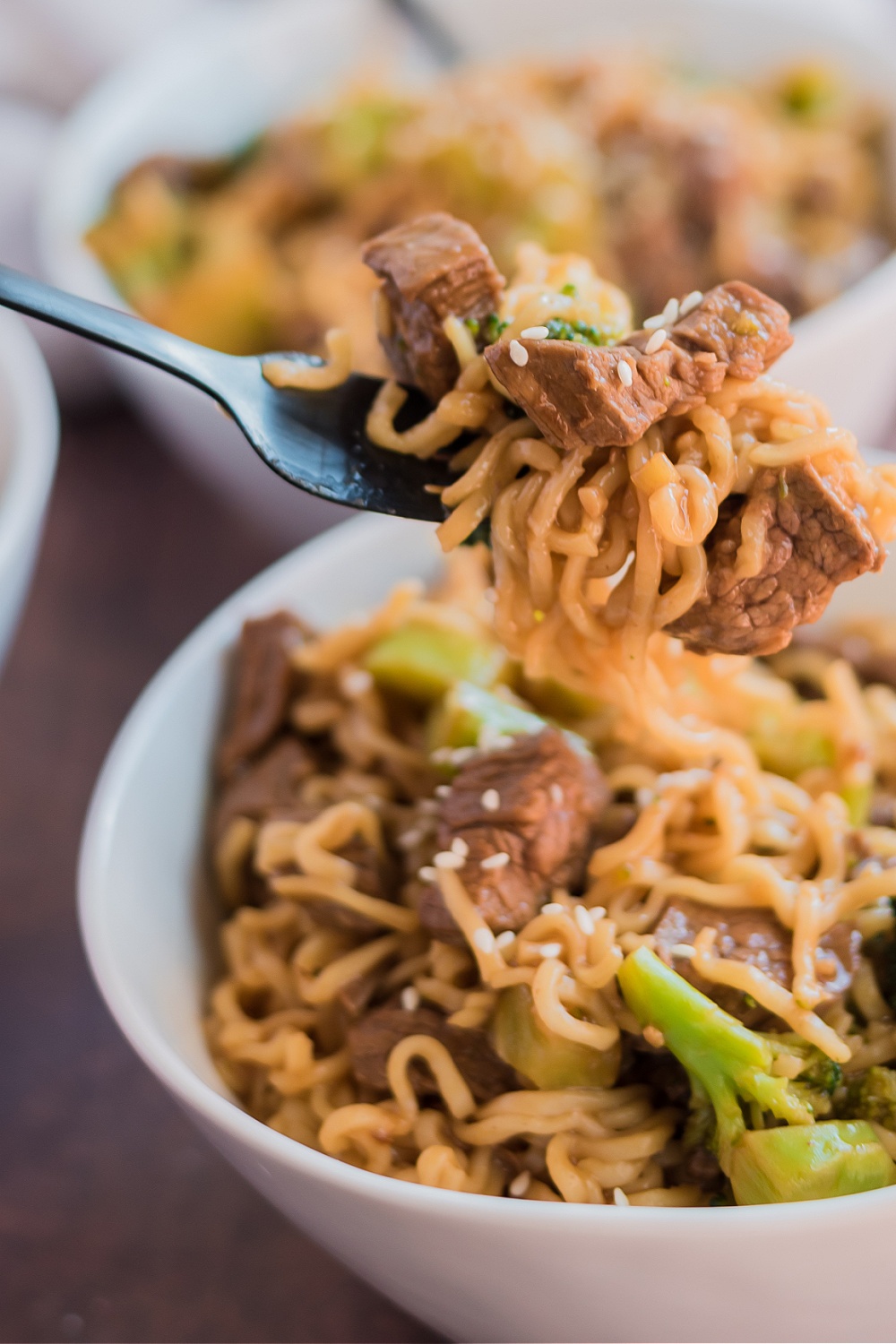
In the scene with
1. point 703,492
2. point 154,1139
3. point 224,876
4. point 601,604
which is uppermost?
point 703,492

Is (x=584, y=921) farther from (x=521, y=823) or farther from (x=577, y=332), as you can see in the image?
(x=577, y=332)

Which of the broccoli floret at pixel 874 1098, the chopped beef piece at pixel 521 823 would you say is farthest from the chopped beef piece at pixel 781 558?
the broccoli floret at pixel 874 1098

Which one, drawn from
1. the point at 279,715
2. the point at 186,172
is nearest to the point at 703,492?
the point at 279,715

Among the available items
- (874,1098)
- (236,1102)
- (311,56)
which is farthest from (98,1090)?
(311,56)

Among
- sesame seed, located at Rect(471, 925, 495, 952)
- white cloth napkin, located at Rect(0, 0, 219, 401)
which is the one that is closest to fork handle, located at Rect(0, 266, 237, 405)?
sesame seed, located at Rect(471, 925, 495, 952)

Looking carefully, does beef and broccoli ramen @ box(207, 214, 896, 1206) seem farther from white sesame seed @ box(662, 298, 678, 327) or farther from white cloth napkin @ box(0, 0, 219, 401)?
white cloth napkin @ box(0, 0, 219, 401)

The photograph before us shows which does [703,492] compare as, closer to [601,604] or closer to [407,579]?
[601,604]
